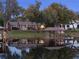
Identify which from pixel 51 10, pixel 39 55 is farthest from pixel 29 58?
pixel 51 10

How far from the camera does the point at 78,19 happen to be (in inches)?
826

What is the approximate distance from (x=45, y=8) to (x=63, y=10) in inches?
46.0

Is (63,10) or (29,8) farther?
(63,10)

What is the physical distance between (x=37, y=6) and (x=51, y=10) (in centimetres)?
173

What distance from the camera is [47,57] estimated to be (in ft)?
13.4

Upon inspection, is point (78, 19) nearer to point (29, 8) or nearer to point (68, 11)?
point (68, 11)

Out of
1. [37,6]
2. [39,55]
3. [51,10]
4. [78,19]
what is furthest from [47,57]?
[78,19]

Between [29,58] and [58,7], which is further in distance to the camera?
[58,7]

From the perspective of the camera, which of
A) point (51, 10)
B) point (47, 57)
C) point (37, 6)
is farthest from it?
point (51, 10)

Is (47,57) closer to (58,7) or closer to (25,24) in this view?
(25,24)

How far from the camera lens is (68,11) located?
67.9 feet

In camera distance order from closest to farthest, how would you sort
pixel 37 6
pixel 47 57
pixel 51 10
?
pixel 47 57 < pixel 37 6 < pixel 51 10

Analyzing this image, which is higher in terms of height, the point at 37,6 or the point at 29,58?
the point at 37,6

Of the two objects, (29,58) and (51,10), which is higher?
(51,10)
